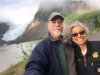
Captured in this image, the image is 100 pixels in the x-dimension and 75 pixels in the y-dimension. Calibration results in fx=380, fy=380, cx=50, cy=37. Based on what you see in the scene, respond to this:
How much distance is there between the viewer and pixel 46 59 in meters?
3.64

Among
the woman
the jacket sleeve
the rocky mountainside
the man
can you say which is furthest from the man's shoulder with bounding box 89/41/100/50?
the rocky mountainside

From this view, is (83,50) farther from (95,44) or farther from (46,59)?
(46,59)

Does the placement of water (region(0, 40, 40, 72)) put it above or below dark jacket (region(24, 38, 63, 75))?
below

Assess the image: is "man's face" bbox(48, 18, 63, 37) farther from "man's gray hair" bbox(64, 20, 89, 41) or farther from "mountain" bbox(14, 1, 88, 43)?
"mountain" bbox(14, 1, 88, 43)

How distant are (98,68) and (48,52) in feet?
1.76

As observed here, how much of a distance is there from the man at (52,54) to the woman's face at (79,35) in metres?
0.20

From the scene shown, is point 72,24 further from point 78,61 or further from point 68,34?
point 78,61

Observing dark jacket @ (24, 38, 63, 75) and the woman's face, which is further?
the woman's face

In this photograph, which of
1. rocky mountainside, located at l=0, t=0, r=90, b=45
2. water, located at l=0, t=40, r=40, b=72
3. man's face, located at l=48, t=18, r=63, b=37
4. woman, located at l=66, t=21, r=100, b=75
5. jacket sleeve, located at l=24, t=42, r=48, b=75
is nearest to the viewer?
jacket sleeve, located at l=24, t=42, r=48, b=75

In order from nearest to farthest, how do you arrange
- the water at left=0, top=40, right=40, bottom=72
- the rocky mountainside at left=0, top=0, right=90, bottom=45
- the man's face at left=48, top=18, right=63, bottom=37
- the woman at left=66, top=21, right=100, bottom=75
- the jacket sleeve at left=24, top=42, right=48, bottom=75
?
the jacket sleeve at left=24, top=42, right=48, bottom=75
the man's face at left=48, top=18, right=63, bottom=37
the woman at left=66, top=21, right=100, bottom=75
the water at left=0, top=40, right=40, bottom=72
the rocky mountainside at left=0, top=0, right=90, bottom=45

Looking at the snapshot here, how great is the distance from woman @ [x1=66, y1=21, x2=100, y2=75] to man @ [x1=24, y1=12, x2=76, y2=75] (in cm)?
20

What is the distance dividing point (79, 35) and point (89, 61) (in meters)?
0.29

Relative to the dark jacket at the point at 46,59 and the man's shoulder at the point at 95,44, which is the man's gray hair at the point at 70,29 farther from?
the dark jacket at the point at 46,59

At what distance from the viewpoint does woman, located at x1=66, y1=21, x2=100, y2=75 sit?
150 inches
